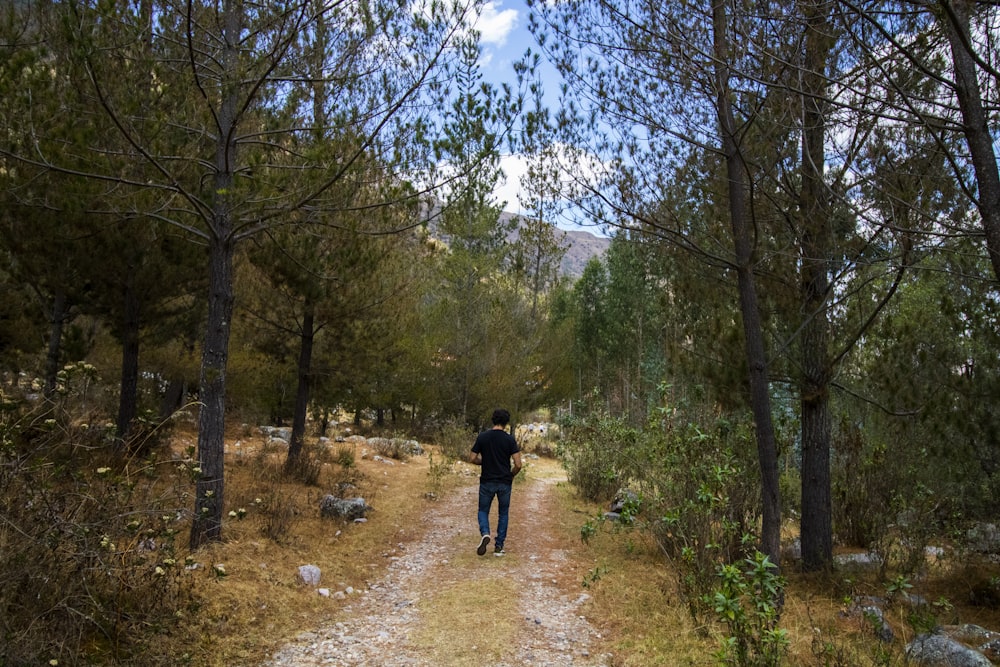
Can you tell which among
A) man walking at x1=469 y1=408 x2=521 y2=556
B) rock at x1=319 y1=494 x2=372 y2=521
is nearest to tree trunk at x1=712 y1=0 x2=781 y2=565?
man walking at x1=469 y1=408 x2=521 y2=556

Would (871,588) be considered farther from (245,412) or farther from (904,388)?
(245,412)

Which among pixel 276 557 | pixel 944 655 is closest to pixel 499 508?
pixel 276 557

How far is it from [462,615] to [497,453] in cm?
238

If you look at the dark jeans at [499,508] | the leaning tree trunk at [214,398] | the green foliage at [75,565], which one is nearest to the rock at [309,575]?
the leaning tree trunk at [214,398]

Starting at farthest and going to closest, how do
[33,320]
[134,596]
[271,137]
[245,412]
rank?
[245,412], [33,320], [271,137], [134,596]

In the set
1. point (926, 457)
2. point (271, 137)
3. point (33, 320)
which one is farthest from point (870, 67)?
point (33, 320)

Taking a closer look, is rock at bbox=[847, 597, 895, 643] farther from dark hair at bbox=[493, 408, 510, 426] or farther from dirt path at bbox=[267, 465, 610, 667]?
dark hair at bbox=[493, 408, 510, 426]

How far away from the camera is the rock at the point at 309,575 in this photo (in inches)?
220

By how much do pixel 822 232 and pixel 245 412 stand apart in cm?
1587

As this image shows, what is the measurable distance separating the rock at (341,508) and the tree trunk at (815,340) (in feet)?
18.6

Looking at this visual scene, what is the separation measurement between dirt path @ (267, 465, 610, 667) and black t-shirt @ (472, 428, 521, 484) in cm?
93

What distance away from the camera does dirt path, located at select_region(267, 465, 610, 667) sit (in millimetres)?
4270

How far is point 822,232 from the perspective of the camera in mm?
5699

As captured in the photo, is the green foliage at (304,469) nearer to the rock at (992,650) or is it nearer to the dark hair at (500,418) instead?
the dark hair at (500,418)
